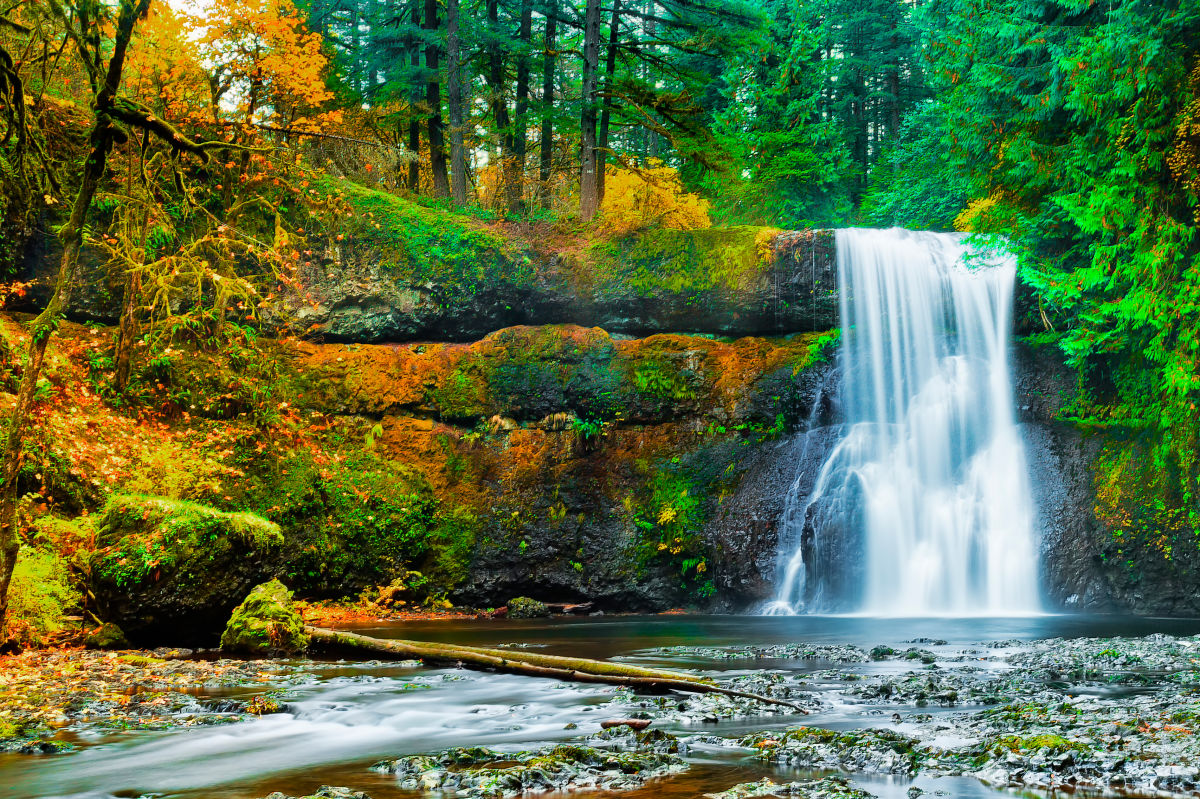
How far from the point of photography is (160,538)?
755 centimetres

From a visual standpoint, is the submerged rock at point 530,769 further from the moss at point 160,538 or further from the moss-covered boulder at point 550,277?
the moss-covered boulder at point 550,277

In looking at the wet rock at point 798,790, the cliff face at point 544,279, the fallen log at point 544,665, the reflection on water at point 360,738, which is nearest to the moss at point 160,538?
the fallen log at point 544,665

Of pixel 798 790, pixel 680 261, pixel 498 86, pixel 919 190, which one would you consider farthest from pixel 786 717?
pixel 919 190

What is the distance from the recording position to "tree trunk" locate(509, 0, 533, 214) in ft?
64.3

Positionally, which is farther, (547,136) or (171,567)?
(547,136)

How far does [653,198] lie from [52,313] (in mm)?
16647

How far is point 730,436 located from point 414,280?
6.58m

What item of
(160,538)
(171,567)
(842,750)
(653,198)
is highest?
(653,198)

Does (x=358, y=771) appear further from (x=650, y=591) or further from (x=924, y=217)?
(x=924, y=217)

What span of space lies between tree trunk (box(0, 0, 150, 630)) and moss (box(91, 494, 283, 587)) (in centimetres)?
148

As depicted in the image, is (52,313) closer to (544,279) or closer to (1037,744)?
(1037,744)

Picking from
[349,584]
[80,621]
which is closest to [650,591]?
[349,584]

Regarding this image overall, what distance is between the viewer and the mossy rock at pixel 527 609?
12.8 metres

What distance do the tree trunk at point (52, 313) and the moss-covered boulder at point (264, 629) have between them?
1.87 meters
